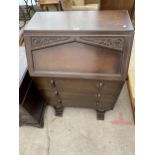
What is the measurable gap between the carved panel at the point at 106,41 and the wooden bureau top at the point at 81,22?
0.05 metres

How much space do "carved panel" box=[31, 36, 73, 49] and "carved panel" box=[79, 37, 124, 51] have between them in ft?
0.31

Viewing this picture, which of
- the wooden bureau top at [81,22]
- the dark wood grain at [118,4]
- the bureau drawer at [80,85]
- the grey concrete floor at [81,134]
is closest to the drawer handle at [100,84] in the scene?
the bureau drawer at [80,85]

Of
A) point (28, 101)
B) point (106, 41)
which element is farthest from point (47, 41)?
point (28, 101)

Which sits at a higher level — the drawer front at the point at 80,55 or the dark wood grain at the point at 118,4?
the dark wood grain at the point at 118,4

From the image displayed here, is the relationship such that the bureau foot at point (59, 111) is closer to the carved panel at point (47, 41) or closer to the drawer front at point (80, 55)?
the drawer front at point (80, 55)

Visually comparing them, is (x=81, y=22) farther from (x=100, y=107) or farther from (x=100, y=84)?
(x=100, y=107)

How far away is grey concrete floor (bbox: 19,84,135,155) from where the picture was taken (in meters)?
1.43

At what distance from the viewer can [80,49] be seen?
1021 mm

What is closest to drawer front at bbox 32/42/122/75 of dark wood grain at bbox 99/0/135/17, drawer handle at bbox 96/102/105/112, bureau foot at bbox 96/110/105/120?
drawer handle at bbox 96/102/105/112

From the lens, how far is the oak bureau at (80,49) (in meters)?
0.94

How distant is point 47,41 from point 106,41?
35 cm
